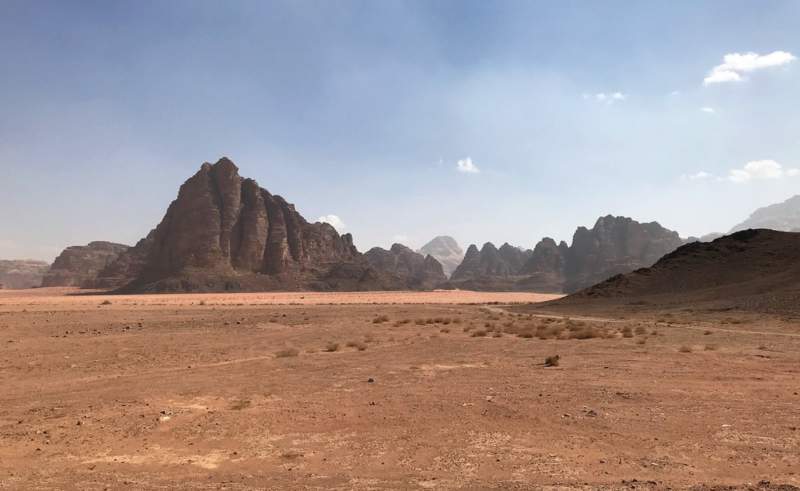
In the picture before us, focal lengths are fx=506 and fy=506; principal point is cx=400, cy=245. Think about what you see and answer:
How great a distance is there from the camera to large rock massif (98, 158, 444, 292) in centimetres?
13150

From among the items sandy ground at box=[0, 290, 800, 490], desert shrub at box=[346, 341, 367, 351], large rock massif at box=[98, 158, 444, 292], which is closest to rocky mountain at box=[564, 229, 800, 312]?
sandy ground at box=[0, 290, 800, 490]

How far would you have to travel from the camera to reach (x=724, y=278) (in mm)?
56156

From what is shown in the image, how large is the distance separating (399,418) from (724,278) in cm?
5838

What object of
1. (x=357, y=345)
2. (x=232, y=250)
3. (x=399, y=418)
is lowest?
(x=357, y=345)

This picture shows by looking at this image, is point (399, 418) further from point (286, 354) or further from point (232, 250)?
point (232, 250)

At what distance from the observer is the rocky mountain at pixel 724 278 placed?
142 ft

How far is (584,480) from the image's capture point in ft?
22.2

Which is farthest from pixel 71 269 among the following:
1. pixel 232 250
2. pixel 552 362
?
pixel 552 362

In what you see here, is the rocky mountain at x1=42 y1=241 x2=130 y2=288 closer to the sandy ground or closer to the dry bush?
the dry bush

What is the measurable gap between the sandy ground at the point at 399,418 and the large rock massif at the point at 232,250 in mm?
114597

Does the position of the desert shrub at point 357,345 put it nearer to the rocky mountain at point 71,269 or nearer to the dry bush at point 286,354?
the dry bush at point 286,354

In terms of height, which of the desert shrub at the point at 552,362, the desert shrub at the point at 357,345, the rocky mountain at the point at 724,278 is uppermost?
the rocky mountain at the point at 724,278

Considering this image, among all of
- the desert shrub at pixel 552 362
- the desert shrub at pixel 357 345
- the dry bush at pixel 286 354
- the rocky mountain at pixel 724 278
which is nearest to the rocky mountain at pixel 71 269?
the rocky mountain at pixel 724 278

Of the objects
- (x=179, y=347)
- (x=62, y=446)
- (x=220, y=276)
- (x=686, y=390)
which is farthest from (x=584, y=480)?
(x=220, y=276)
